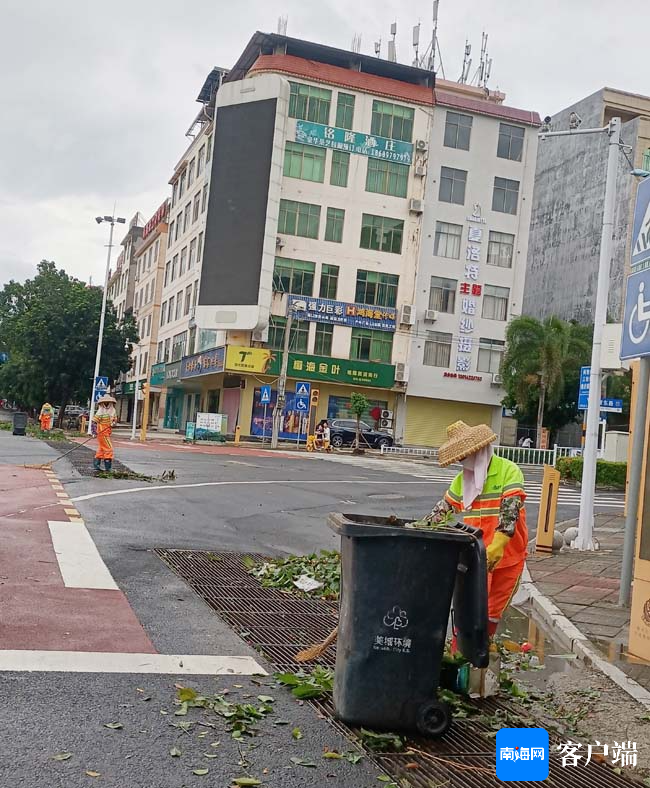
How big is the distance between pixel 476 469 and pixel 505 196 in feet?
152

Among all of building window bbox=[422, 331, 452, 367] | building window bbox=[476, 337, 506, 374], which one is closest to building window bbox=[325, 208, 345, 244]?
building window bbox=[422, 331, 452, 367]

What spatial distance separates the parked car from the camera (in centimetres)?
4331

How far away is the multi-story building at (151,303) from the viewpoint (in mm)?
66438

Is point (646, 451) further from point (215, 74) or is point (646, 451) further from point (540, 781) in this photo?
point (215, 74)

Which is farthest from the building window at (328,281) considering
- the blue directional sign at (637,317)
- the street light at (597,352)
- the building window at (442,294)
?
the blue directional sign at (637,317)

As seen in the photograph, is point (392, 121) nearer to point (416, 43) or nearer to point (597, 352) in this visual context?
point (416, 43)

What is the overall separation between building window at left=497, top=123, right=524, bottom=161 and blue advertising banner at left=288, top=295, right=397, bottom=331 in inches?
439

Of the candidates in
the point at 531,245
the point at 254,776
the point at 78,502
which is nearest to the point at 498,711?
the point at 254,776

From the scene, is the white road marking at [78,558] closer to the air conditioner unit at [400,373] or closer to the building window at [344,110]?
the air conditioner unit at [400,373]

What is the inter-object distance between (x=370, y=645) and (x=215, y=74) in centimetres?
5247

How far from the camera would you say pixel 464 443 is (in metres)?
5.30

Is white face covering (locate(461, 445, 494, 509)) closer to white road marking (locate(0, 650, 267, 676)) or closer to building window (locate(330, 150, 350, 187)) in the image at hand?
white road marking (locate(0, 650, 267, 676))

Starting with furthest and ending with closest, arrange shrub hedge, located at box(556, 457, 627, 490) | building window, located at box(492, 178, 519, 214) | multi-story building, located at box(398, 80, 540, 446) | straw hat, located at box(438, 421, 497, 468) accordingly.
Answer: building window, located at box(492, 178, 519, 214), multi-story building, located at box(398, 80, 540, 446), shrub hedge, located at box(556, 457, 627, 490), straw hat, located at box(438, 421, 497, 468)

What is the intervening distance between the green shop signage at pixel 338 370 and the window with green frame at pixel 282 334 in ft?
1.57
